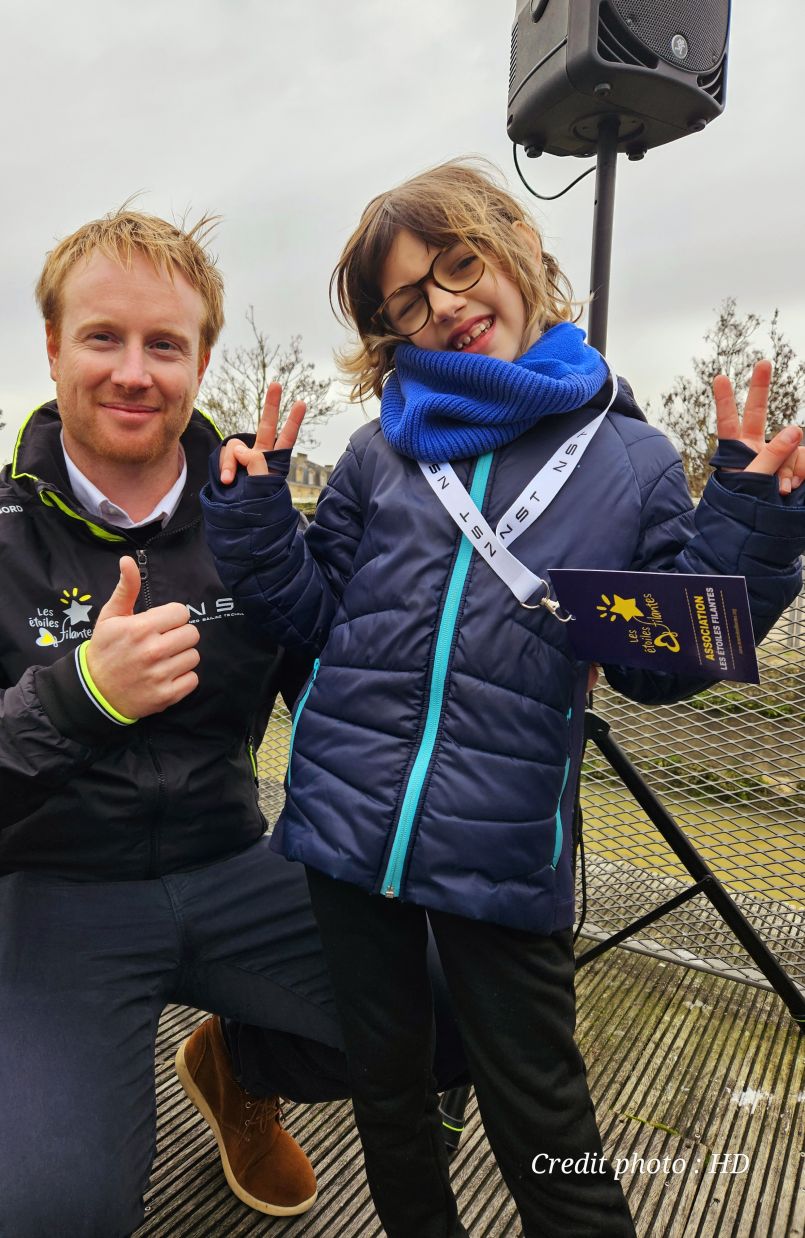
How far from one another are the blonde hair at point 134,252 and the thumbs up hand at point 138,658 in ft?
2.12

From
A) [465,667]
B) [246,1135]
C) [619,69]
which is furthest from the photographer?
[619,69]

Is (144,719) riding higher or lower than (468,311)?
lower

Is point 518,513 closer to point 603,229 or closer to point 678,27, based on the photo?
point 603,229

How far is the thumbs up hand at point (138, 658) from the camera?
1196mm

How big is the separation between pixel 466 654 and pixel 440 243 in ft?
2.18

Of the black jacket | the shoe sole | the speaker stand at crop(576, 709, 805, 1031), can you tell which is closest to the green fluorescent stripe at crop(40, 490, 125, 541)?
the black jacket

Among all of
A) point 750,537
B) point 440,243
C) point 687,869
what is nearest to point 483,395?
point 440,243

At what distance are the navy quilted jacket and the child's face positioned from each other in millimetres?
162

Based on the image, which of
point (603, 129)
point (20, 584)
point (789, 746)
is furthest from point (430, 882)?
point (603, 129)

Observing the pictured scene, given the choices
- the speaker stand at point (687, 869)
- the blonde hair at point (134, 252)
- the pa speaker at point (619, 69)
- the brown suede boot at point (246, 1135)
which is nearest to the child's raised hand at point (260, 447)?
the blonde hair at point (134, 252)

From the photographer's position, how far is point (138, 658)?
3.91 ft

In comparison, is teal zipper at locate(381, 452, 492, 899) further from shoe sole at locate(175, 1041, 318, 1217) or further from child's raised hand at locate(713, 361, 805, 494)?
shoe sole at locate(175, 1041, 318, 1217)

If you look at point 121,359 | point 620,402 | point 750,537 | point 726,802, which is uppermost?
point 121,359

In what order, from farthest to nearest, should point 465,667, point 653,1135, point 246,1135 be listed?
1. point 653,1135
2. point 246,1135
3. point 465,667
